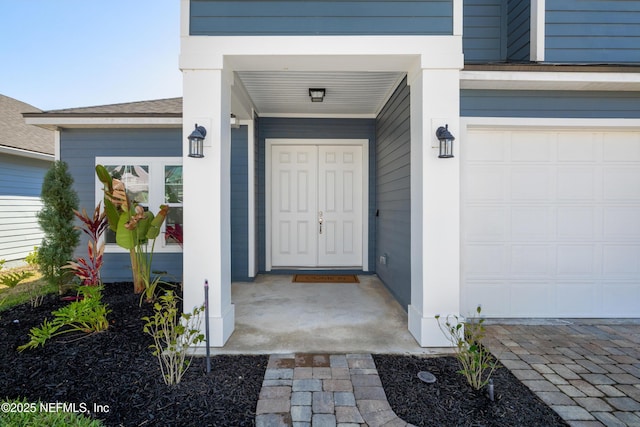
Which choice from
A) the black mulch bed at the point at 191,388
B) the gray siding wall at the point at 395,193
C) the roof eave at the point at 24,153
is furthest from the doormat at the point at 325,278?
the roof eave at the point at 24,153

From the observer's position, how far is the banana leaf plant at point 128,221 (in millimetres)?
3814

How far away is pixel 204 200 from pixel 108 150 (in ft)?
11.5

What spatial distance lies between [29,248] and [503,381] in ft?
32.4

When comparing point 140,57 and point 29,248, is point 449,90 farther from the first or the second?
point 140,57

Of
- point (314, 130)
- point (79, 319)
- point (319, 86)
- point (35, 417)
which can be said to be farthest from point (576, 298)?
point (79, 319)

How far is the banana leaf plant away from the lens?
3.81m

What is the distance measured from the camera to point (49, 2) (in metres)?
8.03

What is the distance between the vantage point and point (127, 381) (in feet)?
7.63

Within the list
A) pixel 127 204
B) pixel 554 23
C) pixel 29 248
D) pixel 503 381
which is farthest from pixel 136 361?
pixel 29 248

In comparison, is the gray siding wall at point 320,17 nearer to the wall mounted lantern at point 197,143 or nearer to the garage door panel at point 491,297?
the wall mounted lantern at point 197,143

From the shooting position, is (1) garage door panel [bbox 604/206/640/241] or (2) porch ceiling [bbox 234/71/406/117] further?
(2) porch ceiling [bbox 234/71/406/117]

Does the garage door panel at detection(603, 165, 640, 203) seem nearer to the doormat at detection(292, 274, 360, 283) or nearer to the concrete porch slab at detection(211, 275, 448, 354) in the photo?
the concrete porch slab at detection(211, 275, 448, 354)

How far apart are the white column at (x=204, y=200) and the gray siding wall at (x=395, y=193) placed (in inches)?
85.1

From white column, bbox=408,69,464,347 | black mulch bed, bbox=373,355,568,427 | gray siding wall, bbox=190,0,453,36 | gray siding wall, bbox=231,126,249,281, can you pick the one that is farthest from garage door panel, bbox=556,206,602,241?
gray siding wall, bbox=231,126,249,281
